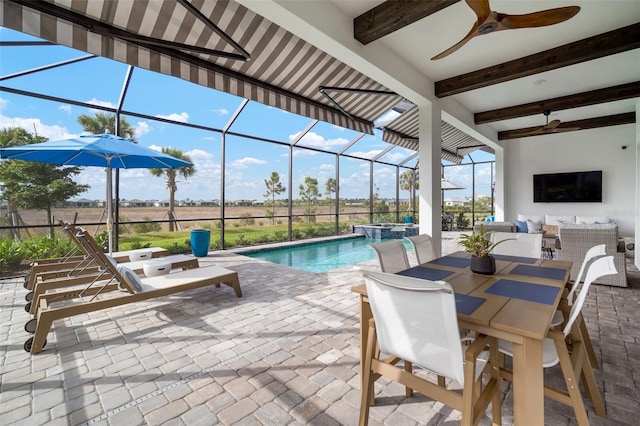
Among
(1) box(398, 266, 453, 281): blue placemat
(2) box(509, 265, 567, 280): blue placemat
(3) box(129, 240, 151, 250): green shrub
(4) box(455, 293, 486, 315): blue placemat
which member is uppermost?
(2) box(509, 265, 567, 280): blue placemat

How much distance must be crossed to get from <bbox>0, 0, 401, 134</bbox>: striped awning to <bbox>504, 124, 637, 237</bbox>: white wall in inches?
289

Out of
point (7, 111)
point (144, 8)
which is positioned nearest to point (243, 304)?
point (144, 8)

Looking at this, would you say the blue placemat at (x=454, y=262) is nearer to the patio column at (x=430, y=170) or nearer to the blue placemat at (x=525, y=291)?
the blue placemat at (x=525, y=291)

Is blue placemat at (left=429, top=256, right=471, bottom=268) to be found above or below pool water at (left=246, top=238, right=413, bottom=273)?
above

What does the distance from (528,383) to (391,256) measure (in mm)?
1416

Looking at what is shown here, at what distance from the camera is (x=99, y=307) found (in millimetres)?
2684

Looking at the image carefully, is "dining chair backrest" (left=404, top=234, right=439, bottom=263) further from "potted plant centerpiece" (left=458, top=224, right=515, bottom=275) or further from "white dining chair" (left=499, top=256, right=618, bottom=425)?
"white dining chair" (left=499, top=256, right=618, bottom=425)

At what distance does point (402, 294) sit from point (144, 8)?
3866 millimetres

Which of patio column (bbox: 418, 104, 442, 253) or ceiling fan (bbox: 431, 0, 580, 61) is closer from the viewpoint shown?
ceiling fan (bbox: 431, 0, 580, 61)

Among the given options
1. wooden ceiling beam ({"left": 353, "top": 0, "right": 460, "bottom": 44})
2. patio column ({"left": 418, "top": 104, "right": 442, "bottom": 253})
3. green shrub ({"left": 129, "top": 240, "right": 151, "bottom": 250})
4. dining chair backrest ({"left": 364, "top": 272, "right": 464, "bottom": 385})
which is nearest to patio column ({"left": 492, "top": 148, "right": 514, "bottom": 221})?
patio column ({"left": 418, "top": 104, "right": 442, "bottom": 253})

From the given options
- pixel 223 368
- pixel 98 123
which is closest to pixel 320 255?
pixel 223 368

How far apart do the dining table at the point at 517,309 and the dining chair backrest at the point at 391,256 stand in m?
0.23

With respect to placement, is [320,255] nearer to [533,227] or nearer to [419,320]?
[533,227]

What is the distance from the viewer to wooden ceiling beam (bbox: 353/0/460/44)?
278cm
